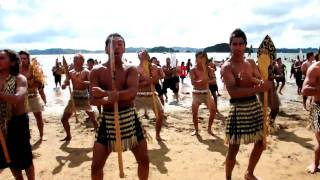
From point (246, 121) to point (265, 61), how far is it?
867 mm

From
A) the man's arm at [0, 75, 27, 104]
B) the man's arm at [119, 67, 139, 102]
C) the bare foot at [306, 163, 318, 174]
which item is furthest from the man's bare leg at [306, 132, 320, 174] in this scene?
the man's arm at [0, 75, 27, 104]

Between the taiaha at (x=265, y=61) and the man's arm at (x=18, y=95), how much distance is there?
3016 millimetres

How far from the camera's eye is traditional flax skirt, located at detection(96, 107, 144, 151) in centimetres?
461

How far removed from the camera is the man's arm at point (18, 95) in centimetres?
444

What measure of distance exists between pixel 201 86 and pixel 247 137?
3980 mm

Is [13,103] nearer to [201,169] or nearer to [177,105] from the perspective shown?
[201,169]

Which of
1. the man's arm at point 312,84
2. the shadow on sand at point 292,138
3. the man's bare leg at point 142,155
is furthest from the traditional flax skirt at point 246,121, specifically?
the shadow on sand at point 292,138

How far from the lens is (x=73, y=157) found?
7.57m

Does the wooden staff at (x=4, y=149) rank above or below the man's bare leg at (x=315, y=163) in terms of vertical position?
above

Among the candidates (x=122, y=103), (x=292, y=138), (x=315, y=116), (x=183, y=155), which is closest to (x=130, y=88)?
(x=122, y=103)

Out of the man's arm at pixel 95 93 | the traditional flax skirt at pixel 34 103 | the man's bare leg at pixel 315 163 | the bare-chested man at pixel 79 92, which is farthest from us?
the bare-chested man at pixel 79 92

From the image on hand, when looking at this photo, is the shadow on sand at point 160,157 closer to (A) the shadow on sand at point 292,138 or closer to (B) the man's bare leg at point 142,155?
(B) the man's bare leg at point 142,155

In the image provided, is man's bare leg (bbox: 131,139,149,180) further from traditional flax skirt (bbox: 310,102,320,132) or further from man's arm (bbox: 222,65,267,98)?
traditional flax skirt (bbox: 310,102,320,132)

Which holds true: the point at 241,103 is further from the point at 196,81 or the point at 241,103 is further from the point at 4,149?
the point at 196,81
